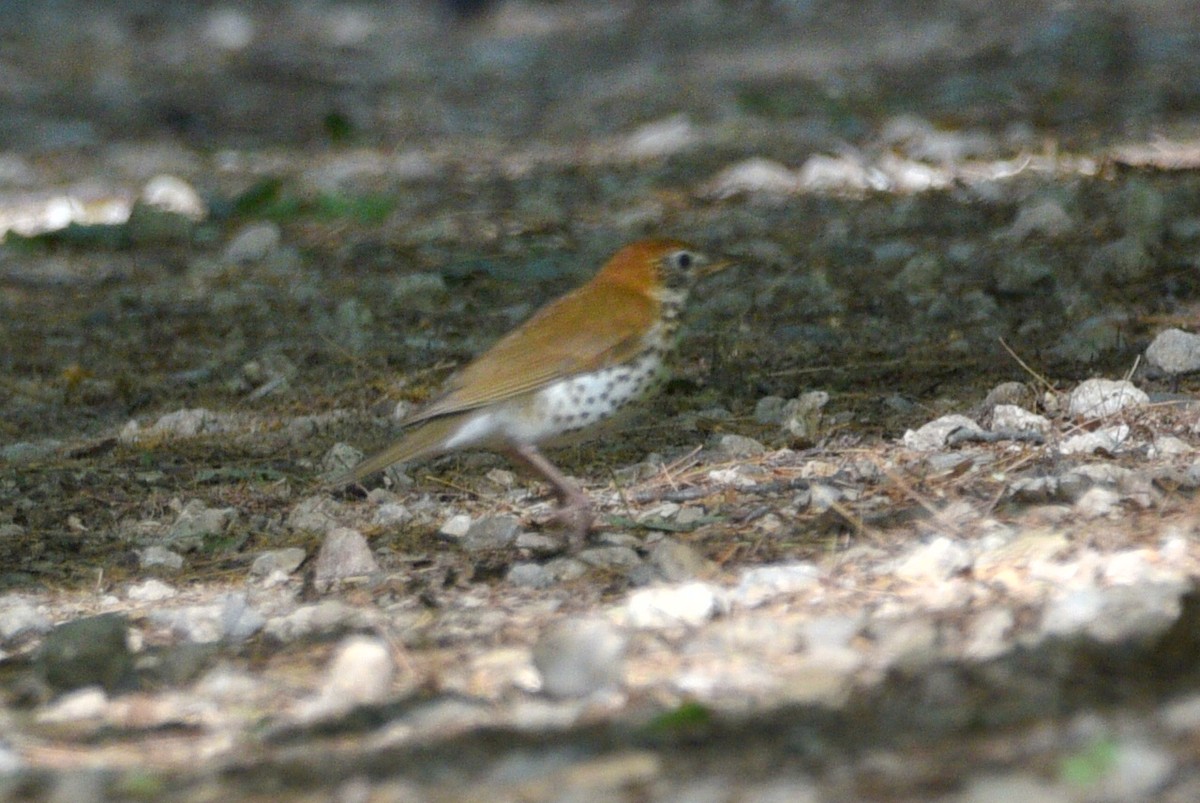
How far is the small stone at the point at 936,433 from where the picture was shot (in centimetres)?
495

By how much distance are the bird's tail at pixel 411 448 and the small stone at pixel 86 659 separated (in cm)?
139

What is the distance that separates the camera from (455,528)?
4809mm

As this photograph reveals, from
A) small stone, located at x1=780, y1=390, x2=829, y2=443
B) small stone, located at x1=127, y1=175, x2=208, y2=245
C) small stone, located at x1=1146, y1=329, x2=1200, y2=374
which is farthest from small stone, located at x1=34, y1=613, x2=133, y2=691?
small stone, located at x1=127, y1=175, x2=208, y2=245

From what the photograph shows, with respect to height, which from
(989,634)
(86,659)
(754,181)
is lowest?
(754,181)

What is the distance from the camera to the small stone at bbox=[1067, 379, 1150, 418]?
4906 mm

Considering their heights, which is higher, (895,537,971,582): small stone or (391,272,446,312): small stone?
(895,537,971,582): small stone

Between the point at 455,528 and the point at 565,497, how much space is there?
34 centimetres

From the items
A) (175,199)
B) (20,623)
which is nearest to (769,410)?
(20,623)

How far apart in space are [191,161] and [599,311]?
6430 mm

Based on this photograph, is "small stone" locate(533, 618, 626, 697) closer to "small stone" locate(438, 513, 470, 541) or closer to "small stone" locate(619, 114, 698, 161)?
"small stone" locate(438, 513, 470, 541)

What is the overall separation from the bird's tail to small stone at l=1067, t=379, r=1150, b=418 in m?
1.79

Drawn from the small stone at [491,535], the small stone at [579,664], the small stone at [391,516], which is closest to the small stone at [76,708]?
the small stone at [579,664]

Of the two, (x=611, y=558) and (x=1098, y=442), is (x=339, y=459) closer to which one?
(x=611, y=558)

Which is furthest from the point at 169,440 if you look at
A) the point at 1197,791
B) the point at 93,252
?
the point at 1197,791
